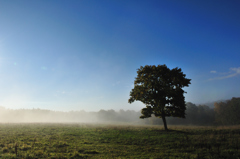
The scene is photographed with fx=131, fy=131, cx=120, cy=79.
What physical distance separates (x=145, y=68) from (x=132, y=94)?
6561 mm

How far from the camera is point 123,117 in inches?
7539

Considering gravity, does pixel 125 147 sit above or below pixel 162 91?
below

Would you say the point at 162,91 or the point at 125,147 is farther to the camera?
the point at 162,91

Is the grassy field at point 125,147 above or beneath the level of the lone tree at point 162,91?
beneath

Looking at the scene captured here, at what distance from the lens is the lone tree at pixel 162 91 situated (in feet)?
86.5

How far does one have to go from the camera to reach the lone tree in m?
26.4

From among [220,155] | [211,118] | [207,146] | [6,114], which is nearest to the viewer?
[220,155]

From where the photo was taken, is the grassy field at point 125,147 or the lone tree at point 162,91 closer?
the grassy field at point 125,147

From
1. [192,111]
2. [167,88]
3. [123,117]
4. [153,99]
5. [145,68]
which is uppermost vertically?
[145,68]

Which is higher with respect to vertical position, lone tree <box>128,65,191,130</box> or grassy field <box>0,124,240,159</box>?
lone tree <box>128,65,191,130</box>

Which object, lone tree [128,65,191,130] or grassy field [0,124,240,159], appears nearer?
grassy field [0,124,240,159]

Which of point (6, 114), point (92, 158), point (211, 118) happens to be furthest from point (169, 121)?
point (6, 114)

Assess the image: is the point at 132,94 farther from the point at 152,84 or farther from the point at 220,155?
the point at 220,155

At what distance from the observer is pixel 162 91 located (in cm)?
2723
